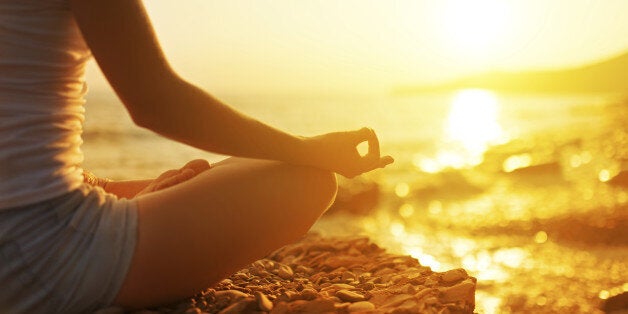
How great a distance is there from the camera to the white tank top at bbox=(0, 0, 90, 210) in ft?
5.73

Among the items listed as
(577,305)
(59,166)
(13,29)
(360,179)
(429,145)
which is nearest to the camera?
(13,29)

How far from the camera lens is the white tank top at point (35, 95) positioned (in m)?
1.75

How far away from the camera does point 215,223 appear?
2035 mm

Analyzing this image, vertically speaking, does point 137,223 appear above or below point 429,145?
below

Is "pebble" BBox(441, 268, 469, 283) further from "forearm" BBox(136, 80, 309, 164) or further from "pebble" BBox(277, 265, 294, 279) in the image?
"forearm" BBox(136, 80, 309, 164)

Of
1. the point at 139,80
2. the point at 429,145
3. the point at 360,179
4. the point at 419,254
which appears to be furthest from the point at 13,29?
the point at 429,145

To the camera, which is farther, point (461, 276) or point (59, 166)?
point (461, 276)

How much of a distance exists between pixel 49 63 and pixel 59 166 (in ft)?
0.95

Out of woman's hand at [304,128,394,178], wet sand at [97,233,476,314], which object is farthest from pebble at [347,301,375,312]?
woman's hand at [304,128,394,178]

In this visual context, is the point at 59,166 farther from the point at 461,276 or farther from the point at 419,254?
the point at 419,254

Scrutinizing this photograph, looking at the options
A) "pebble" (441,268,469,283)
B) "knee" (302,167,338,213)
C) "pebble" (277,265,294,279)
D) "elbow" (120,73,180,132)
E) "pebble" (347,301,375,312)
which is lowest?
"pebble" (347,301,375,312)

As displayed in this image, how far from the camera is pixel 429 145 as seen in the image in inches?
984

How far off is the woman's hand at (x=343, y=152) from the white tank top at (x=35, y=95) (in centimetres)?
80

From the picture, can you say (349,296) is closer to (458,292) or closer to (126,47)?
(458,292)
